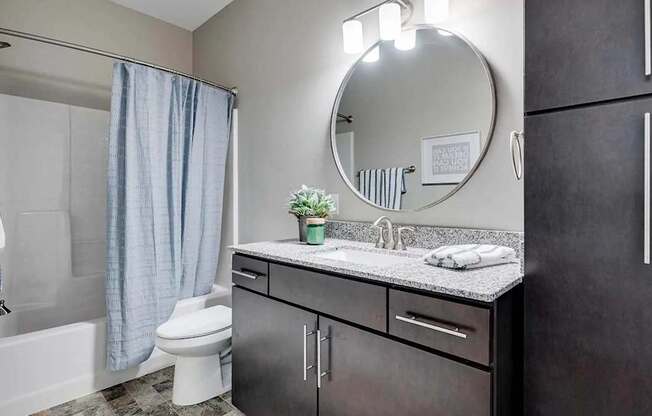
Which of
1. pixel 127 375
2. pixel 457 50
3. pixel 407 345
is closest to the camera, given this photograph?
pixel 407 345

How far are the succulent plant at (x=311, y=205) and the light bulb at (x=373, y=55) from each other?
758mm

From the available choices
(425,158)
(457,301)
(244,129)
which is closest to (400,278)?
(457,301)

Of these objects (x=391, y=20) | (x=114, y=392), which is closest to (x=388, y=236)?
(x=391, y=20)

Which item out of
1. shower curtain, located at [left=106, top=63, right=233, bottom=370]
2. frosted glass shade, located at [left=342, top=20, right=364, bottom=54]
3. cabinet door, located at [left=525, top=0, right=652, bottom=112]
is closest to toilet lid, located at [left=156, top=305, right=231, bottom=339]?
shower curtain, located at [left=106, top=63, right=233, bottom=370]

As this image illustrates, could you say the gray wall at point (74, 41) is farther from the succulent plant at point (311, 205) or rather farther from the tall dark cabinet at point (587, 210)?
the tall dark cabinet at point (587, 210)

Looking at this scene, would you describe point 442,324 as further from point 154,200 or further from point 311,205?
point 154,200

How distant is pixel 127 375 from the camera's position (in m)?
2.26

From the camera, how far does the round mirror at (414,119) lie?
1.60 m

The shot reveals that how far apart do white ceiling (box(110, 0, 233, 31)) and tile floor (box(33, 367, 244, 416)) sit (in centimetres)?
270

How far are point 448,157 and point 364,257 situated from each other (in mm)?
599

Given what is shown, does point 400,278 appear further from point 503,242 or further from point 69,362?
point 69,362

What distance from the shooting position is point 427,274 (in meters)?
1.19

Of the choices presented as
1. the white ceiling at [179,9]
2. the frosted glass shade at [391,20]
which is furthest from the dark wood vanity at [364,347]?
the white ceiling at [179,9]

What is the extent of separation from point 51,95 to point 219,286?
5.90 ft
